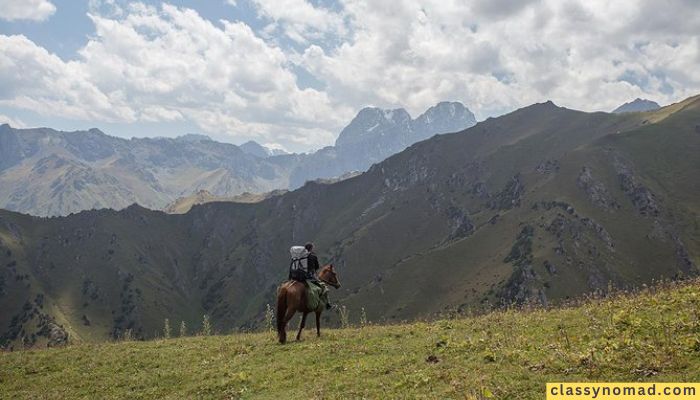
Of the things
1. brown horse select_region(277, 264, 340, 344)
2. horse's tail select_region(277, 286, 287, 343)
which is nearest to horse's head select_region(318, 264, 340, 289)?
brown horse select_region(277, 264, 340, 344)

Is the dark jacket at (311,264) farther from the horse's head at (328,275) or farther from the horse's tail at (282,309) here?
the horse's tail at (282,309)

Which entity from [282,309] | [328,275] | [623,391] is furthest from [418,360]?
[328,275]

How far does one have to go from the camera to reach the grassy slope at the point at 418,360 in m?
12.5

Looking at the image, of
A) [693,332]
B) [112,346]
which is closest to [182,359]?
[112,346]

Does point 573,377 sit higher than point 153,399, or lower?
higher

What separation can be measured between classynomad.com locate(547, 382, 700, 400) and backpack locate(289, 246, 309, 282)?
47.2ft

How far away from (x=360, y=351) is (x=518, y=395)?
867 cm

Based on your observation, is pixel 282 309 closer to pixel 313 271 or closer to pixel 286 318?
pixel 286 318

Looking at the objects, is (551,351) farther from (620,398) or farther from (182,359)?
(182,359)

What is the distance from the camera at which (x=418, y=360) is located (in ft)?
54.5

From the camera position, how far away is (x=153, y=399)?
1720 centimetres

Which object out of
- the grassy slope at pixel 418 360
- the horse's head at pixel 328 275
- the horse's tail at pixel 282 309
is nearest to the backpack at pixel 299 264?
the horse's tail at pixel 282 309

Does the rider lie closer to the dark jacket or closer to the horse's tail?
the dark jacket

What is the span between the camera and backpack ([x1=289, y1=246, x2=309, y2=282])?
24.0m
